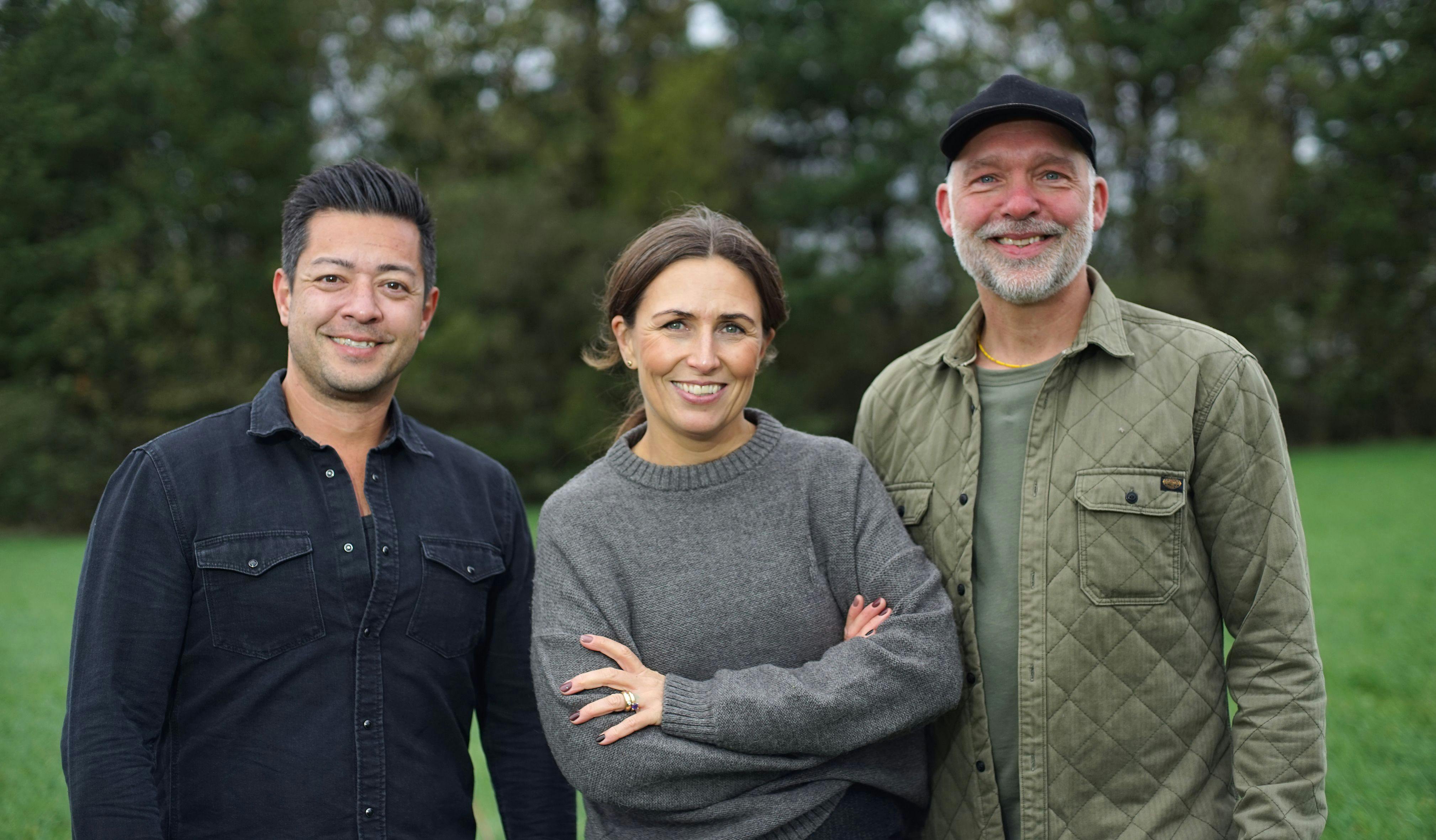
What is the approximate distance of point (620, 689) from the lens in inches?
93.7

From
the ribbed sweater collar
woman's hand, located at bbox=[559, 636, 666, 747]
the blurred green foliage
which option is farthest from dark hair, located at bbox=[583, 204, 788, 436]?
the blurred green foliage

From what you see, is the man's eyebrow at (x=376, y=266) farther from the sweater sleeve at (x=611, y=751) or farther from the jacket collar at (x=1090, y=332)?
the jacket collar at (x=1090, y=332)

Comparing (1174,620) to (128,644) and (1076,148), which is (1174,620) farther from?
(128,644)

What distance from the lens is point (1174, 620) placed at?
2555 mm

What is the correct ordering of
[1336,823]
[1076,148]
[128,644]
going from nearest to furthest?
[128,644]
[1076,148]
[1336,823]

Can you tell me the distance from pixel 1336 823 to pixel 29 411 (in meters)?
20.7

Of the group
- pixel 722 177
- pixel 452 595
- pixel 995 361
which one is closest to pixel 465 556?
pixel 452 595

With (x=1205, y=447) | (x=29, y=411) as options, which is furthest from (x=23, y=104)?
(x=1205, y=447)

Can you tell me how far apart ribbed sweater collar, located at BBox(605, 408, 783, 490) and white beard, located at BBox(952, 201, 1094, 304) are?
0.72 meters

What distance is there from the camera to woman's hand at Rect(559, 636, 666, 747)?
7.66 ft

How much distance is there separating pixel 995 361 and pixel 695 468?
0.92 m

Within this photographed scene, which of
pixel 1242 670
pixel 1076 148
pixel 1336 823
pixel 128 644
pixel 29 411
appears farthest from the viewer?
pixel 29 411

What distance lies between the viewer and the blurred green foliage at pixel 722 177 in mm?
21906

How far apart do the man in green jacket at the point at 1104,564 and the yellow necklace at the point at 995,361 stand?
5 centimetres
